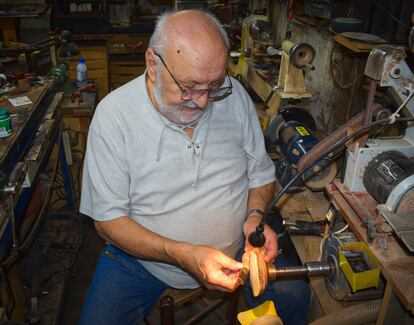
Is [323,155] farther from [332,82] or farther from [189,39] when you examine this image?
[332,82]

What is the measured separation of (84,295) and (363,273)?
1673 mm

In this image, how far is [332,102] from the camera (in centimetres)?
248

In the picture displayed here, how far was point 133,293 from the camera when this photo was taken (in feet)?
4.63

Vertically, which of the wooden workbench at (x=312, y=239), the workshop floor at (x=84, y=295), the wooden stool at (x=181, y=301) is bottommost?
the workshop floor at (x=84, y=295)

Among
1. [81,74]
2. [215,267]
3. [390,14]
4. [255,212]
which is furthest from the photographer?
[81,74]

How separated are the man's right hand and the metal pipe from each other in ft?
0.30

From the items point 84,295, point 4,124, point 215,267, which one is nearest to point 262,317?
point 215,267

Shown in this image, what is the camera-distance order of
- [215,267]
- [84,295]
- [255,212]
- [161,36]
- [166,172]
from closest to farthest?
[215,267]
[161,36]
[166,172]
[255,212]
[84,295]

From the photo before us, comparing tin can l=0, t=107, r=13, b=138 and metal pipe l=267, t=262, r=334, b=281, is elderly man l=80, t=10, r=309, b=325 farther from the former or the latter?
tin can l=0, t=107, r=13, b=138

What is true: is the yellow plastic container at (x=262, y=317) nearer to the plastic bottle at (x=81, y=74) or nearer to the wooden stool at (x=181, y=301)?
the wooden stool at (x=181, y=301)

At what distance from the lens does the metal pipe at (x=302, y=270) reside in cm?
107

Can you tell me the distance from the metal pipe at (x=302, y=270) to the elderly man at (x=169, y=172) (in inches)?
8.5

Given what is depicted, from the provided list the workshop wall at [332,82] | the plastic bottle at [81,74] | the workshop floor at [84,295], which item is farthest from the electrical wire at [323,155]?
the plastic bottle at [81,74]

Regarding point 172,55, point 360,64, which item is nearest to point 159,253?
point 172,55
